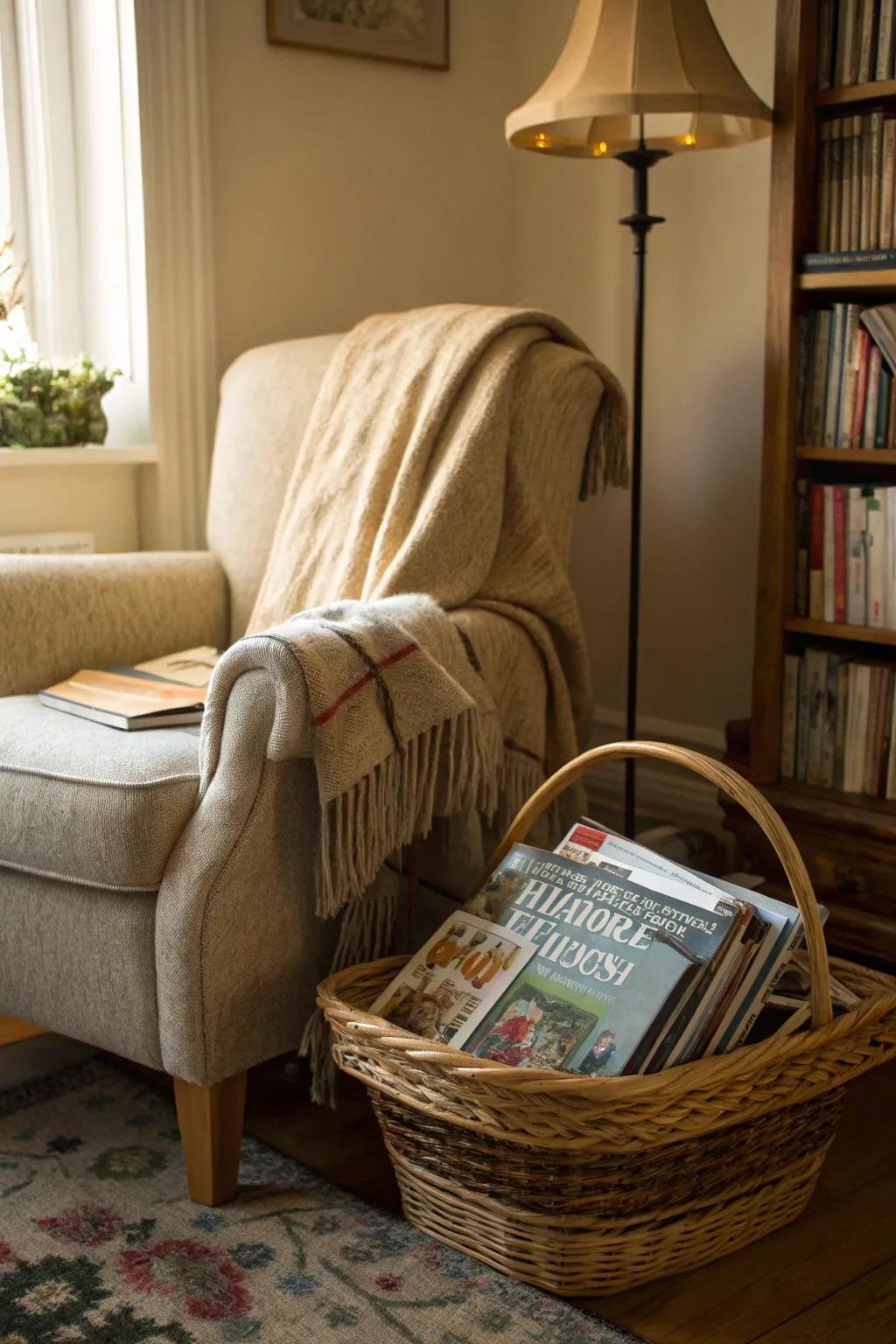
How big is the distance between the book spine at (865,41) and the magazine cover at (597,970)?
1.14 meters

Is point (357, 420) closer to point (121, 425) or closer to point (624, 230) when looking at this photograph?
point (121, 425)

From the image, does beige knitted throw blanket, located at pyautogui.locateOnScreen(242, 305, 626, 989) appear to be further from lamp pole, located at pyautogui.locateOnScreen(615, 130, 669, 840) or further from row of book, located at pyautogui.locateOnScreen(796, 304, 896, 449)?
row of book, located at pyautogui.locateOnScreen(796, 304, 896, 449)

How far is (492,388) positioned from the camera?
195cm

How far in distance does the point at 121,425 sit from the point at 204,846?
136cm

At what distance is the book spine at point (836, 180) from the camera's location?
6.39 feet

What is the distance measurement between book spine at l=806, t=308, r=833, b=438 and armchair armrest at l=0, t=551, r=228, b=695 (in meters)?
0.94

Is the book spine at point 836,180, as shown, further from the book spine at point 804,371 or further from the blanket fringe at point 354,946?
the blanket fringe at point 354,946

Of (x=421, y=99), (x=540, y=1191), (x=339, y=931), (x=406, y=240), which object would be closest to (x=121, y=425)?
(x=406, y=240)

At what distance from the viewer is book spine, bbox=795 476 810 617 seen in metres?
2.04

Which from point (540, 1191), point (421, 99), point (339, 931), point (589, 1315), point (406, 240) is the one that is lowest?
point (589, 1315)

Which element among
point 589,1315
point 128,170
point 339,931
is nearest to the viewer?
point 589,1315

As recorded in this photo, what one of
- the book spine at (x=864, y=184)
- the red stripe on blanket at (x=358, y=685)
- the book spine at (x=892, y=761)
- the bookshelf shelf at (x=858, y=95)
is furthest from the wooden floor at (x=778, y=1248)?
the bookshelf shelf at (x=858, y=95)

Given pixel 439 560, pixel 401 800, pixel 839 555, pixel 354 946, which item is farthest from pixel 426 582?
pixel 839 555

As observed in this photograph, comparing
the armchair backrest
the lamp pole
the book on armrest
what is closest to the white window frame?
the armchair backrest
